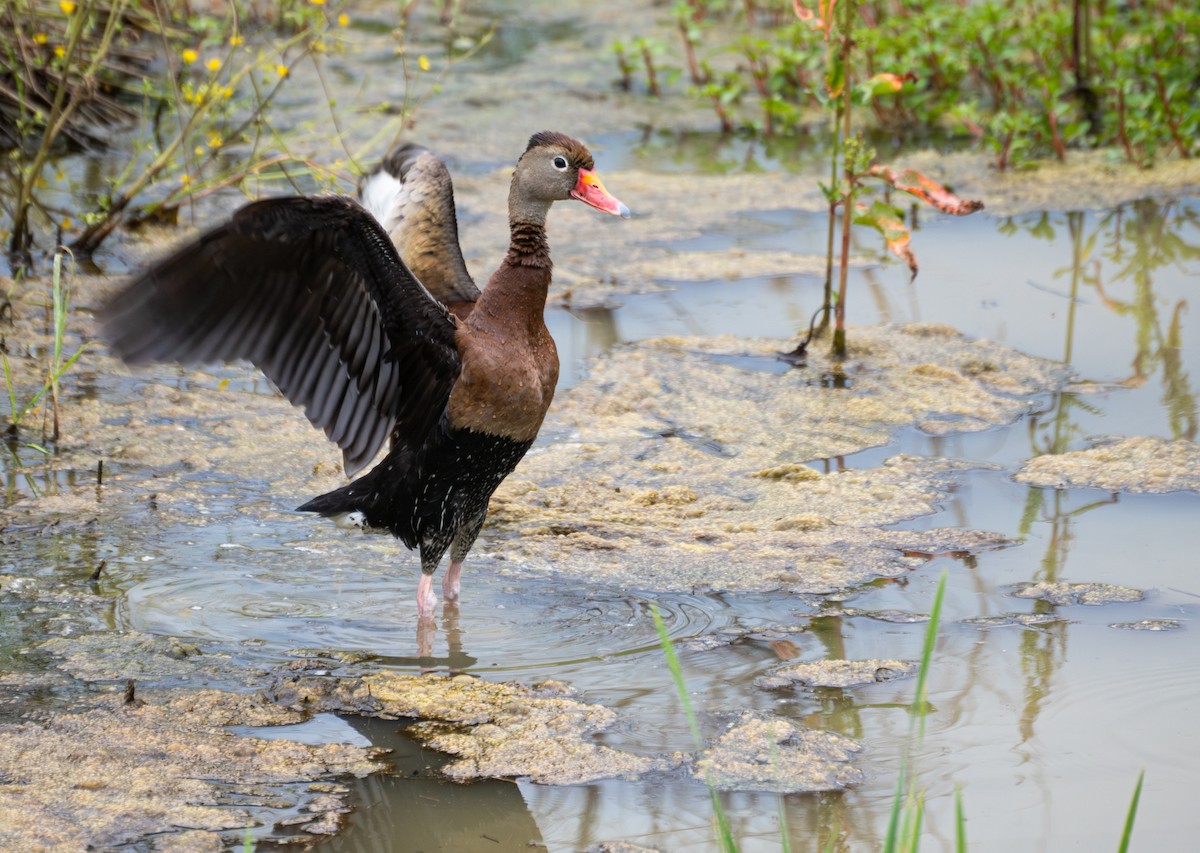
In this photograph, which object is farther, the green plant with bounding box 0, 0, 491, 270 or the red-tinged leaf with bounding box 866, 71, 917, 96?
the green plant with bounding box 0, 0, 491, 270

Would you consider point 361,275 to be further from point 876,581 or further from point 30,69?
point 30,69

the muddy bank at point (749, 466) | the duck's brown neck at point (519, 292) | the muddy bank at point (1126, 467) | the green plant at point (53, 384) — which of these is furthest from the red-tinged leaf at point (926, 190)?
the green plant at point (53, 384)

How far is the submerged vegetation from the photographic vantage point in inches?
336

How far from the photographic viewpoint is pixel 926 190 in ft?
19.3

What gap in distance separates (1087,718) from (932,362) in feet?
9.30

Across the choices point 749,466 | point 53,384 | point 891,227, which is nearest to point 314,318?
point 53,384

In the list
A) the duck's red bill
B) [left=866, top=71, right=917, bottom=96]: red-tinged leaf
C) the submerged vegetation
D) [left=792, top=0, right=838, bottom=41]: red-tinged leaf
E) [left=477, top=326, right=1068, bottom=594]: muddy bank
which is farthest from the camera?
the submerged vegetation

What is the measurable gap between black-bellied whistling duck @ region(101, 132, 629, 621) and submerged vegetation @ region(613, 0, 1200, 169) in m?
4.04

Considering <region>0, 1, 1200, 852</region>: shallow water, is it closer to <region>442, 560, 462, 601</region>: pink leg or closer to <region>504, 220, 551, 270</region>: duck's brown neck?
<region>442, 560, 462, 601</region>: pink leg

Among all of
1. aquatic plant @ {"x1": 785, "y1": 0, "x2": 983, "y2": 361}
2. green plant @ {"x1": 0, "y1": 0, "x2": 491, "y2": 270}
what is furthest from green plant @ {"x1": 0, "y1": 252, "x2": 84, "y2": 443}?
aquatic plant @ {"x1": 785, "y1": 0, "x2": 983, "y2": 361}

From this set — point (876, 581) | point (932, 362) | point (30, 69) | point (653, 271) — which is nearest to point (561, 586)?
point (876, 581)

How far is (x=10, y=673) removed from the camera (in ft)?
12.4

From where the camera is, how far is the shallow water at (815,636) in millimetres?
3279

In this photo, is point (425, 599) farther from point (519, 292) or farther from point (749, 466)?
point (749, 466)
